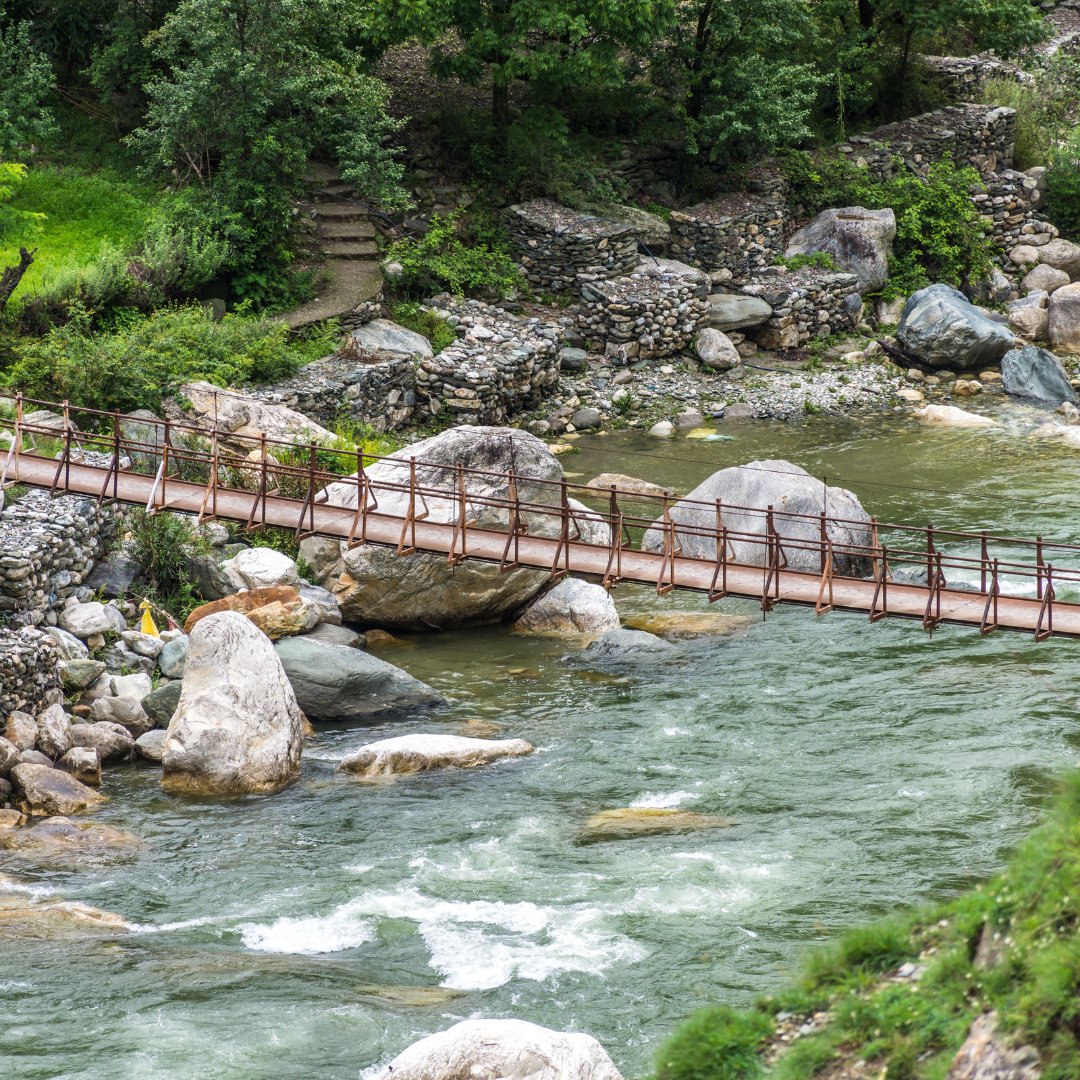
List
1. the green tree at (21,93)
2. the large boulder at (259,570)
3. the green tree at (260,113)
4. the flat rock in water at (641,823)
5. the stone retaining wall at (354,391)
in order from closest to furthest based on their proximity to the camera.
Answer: the flat rock in water at (641,823) < the large boulder at (259,570) < the stone retaining wall at (354,391) < the green tree at (260,113) < the green tree at (21,93)

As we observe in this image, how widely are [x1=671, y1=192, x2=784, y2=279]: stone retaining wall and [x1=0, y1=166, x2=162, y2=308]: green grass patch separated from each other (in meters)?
11.7

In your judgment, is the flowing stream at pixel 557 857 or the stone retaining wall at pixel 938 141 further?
the stone retaining wall at pixel 938 141

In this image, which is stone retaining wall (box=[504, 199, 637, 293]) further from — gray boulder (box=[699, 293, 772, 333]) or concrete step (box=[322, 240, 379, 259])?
concrete step (box=[322, 240, 379, 259])

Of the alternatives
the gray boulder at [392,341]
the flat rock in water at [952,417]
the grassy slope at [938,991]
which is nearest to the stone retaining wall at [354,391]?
the gray boulder at [392,341]

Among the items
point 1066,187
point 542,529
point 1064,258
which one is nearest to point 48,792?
point 542,529

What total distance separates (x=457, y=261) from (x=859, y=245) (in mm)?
9542

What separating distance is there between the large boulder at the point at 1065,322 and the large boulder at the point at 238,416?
695 inches

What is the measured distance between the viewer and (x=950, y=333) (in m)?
31.1

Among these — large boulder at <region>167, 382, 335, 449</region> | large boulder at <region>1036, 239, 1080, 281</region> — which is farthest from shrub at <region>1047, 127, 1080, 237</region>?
large boulder at <region>167, 382, 335, 449</region>

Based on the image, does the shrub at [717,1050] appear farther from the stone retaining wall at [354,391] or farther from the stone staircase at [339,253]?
the stone staircase at [339,253]

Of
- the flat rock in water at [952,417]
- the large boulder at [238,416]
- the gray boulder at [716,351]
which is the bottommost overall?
the flat rock in water at [952,417]

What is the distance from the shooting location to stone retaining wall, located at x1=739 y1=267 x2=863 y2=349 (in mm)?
32094

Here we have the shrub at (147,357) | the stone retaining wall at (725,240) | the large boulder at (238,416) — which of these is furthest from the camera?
the stone retaining wall at (725,240)

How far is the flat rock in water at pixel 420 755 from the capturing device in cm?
1559
